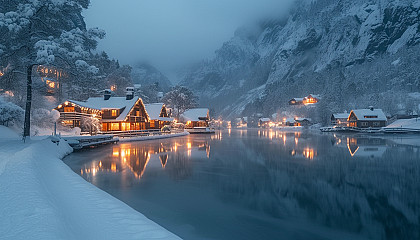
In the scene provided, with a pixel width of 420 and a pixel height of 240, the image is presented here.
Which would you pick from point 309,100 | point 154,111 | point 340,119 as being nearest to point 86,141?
point 154,111

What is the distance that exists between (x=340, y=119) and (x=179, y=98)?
221 ft

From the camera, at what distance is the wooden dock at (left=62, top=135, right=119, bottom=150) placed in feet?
85.8

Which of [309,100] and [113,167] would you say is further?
[309,100]

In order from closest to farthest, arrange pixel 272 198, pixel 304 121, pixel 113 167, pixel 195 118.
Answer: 1. pixel 272 198
2. pixel 113 167
3. pixel 195 118
4. pixel 304 121

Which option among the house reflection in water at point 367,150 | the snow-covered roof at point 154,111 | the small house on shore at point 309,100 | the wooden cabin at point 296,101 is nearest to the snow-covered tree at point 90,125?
the snow-covered roof at point 154,111

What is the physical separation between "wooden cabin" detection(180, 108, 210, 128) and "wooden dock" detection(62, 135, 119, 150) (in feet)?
145

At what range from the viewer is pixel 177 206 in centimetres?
902

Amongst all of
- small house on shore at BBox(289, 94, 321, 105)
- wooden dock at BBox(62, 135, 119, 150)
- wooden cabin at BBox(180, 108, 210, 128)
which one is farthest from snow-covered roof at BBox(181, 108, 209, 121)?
small house on shore at BBox(289, 94, 321, 105)

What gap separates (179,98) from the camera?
7912 cm

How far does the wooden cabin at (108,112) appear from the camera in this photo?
4357 cm

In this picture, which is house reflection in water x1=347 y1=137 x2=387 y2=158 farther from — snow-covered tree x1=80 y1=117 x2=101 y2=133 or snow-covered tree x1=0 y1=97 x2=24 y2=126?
snow-covered tree x1=80 y1=117 x2=101 y2=133

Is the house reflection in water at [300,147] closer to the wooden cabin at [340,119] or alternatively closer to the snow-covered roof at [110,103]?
the snow-covered roof at [110,103]

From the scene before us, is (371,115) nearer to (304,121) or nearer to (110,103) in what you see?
(304,121)

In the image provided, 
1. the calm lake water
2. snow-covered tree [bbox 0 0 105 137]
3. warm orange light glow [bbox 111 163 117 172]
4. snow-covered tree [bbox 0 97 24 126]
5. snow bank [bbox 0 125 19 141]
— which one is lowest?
the calm lake water
